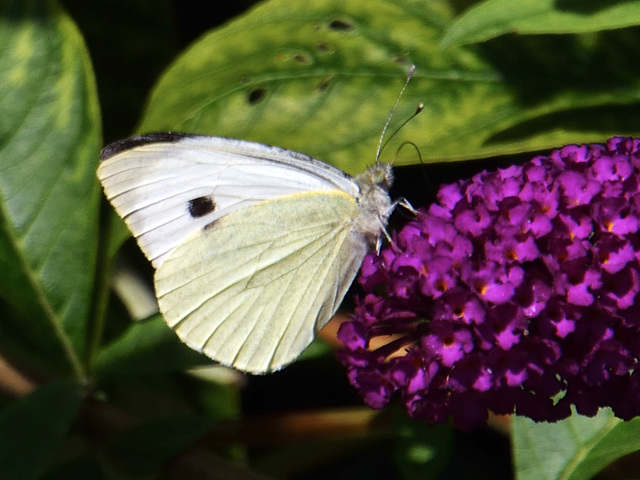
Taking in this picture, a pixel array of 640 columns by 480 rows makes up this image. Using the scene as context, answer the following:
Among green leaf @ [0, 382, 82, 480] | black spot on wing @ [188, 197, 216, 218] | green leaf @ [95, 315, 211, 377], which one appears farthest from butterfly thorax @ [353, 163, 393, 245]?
green leaf @ [0, 382, 82, 480]

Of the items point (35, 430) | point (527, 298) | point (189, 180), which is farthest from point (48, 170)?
point (527, 298)

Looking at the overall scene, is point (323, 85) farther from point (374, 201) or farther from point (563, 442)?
point (563, 442)

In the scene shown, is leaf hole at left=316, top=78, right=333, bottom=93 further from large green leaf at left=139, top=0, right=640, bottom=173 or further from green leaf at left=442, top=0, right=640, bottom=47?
green leaf at left=442, top=0, right=640, bottom=47

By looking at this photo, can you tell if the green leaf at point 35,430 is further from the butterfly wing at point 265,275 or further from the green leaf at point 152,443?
the butterfly wing at point 265,275

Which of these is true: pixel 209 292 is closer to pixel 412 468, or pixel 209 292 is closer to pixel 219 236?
pixel 219 236

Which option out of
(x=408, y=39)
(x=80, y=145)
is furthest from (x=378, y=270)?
(x=80, y=145)
